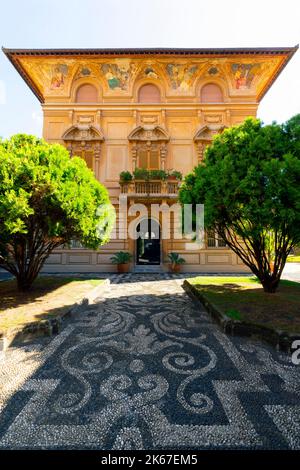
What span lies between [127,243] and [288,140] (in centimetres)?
991

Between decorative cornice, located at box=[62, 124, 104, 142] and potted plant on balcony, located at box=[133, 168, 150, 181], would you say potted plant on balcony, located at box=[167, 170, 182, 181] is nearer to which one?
potted plant on balcony, located at box=[133, 168, 150, 181]

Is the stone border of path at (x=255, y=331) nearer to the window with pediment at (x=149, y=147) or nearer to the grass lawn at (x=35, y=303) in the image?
the grass lawn at (x=35, y=303)

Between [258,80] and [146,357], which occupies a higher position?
[258,80]

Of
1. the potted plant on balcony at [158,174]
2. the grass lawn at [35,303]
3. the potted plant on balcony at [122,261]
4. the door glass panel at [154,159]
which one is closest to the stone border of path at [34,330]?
the grass lawn at [35,303]

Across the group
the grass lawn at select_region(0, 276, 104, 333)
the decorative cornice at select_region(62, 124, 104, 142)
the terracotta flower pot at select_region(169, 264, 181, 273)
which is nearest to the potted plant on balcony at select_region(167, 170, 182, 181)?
the decorative cornice at select_region(62, 124, 104, 142)

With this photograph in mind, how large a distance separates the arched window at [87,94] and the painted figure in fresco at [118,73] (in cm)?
117

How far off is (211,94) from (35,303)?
52.5 ft

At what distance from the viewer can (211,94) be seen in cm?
1427

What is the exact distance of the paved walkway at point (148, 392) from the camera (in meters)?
1.79

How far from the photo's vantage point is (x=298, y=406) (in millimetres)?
2135

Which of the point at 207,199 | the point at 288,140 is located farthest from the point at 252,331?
the point at 288,140

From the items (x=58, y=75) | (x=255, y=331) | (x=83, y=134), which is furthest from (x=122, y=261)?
(x=58, y=75)

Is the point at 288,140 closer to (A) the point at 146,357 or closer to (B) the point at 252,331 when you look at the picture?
(B) the point at 252,331

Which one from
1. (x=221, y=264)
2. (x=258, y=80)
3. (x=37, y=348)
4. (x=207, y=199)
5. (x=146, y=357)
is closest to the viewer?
(x=146, y=357)
